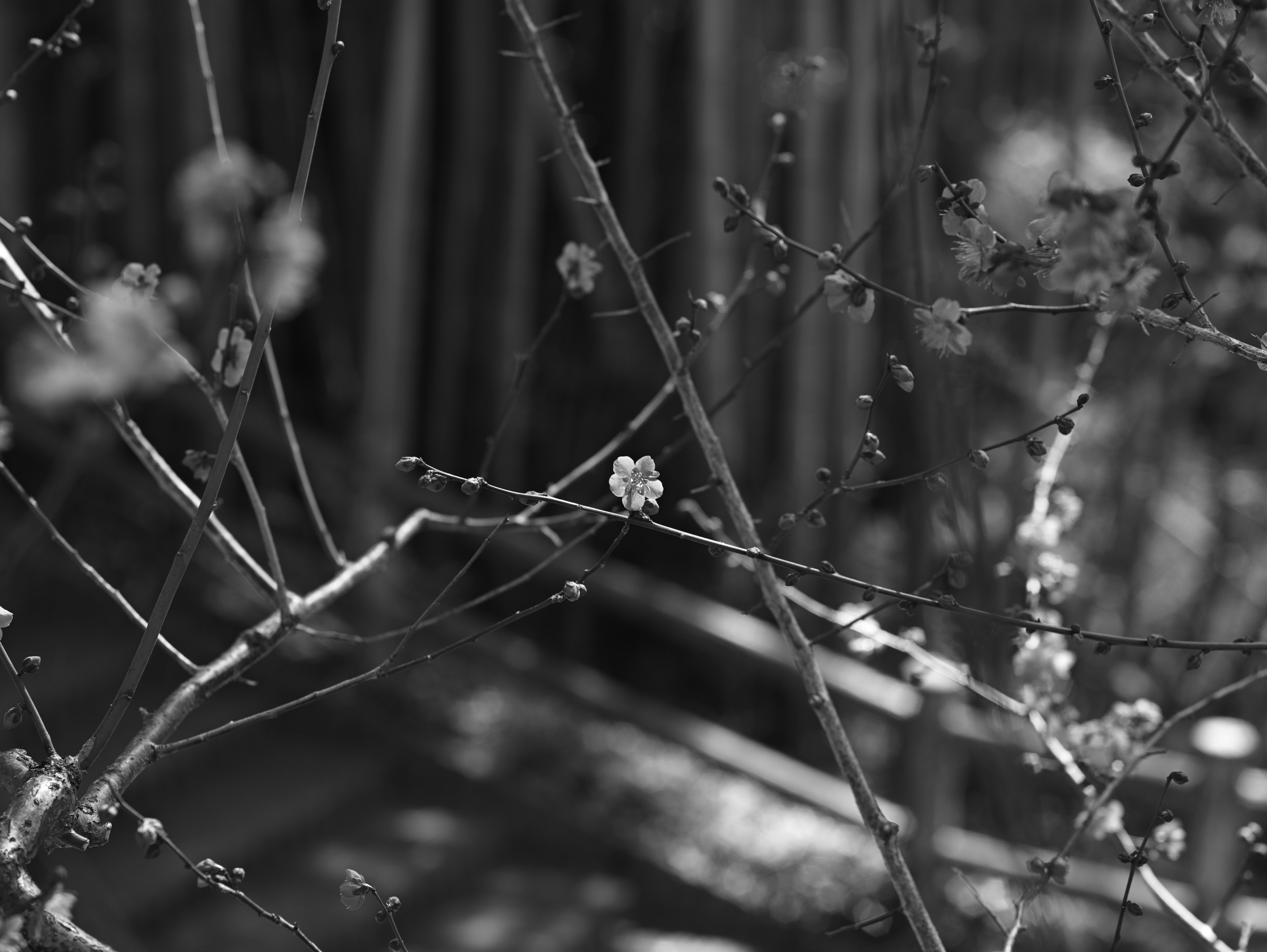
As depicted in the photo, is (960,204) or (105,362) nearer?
(105,362)

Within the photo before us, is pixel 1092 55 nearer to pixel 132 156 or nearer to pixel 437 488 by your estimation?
pixel 132 156

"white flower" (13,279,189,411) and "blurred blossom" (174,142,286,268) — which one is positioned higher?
"blurred blossom" (174,142,286,268)

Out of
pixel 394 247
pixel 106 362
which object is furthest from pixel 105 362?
pixel 394 247

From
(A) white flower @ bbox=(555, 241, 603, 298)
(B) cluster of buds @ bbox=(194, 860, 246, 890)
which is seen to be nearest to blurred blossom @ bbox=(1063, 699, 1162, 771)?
(A) white flower @ bbox=(555, 241, 603, 298)

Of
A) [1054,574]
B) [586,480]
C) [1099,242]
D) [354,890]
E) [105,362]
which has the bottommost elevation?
[586,480]

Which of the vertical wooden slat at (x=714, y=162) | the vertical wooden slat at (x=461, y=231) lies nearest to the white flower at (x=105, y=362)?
the vertical wooden slat at (x=714, y=162)

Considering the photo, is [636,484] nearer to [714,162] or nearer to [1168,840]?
[1168,840]

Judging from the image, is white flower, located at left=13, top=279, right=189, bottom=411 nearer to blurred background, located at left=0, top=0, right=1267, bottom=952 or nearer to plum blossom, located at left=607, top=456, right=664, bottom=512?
plum blossom, located at left=607, top=456, right=664, bottom=512
